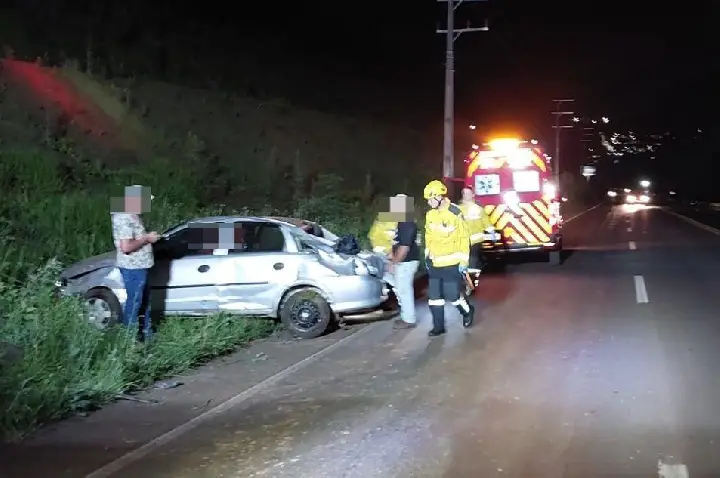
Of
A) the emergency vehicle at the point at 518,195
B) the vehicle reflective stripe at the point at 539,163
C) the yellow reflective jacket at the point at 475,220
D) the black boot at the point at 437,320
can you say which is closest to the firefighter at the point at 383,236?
the black boot at the point at 437,320

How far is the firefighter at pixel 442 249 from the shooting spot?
11070 mm

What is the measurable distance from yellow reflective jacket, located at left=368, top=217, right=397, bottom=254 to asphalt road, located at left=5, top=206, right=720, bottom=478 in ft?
3.54

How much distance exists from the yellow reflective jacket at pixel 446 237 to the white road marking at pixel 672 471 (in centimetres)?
535

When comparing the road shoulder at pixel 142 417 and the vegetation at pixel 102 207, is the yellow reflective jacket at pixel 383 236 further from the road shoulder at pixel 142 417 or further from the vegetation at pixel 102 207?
the road shoulder at pixel 142 417

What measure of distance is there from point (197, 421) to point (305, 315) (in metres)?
3.93

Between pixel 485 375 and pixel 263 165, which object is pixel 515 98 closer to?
pixel 263 165

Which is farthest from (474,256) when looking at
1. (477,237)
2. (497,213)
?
(497,213)

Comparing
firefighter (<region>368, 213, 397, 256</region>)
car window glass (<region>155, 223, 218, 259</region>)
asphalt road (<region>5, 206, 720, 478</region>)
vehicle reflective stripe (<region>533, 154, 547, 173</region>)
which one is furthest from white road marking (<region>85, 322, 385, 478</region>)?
vehicle reflective stripe (<region>533, 154, 547, 173</region>)

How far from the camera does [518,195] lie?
741 inches

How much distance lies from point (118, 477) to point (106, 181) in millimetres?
13541

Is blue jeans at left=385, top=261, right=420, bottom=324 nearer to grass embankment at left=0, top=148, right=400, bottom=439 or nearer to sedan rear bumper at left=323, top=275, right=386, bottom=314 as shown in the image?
sedan rear bumper at left=323, top=275, right=386, bottom=314

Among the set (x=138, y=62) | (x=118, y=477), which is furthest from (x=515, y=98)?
(x=118, y=477)

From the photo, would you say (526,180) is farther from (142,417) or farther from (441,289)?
(142,417)

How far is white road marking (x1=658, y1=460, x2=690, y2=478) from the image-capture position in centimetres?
571
